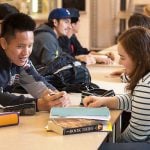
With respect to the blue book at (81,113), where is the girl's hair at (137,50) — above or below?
above

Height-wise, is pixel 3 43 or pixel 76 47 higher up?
pixel 3 43

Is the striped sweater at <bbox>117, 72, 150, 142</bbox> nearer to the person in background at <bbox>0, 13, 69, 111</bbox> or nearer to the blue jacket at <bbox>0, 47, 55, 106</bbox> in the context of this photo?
the person in background at <bbox>0, 13, 69, 111</bbox>

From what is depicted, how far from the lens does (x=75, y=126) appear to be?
151 cm

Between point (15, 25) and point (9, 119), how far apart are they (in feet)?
1.90

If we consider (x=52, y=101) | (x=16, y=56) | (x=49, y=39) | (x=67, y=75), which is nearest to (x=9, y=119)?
A: (x=52, y=101)

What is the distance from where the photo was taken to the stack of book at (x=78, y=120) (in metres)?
1.51

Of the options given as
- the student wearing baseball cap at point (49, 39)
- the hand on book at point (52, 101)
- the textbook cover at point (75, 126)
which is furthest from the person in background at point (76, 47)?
the textbook cover at point (75, 126)

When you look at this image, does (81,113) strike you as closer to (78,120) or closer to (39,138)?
(78,120)

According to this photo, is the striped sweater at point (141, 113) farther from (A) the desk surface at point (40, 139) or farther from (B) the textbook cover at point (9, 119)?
(B) the textbook cover at point (9, 119)

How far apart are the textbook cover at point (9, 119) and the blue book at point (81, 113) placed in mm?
154

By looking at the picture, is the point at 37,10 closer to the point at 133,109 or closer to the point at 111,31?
the point at 111,31

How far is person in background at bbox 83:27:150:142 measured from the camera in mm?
1651

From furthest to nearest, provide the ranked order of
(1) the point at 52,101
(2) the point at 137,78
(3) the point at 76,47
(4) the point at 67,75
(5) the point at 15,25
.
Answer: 1. (3) the point at 76,47
2. (4) the point at 67,75
3. (5) the point at 15,25
4. (1) the point at 52,101
5. (2) the point at 137,78

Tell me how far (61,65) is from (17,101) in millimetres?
665
